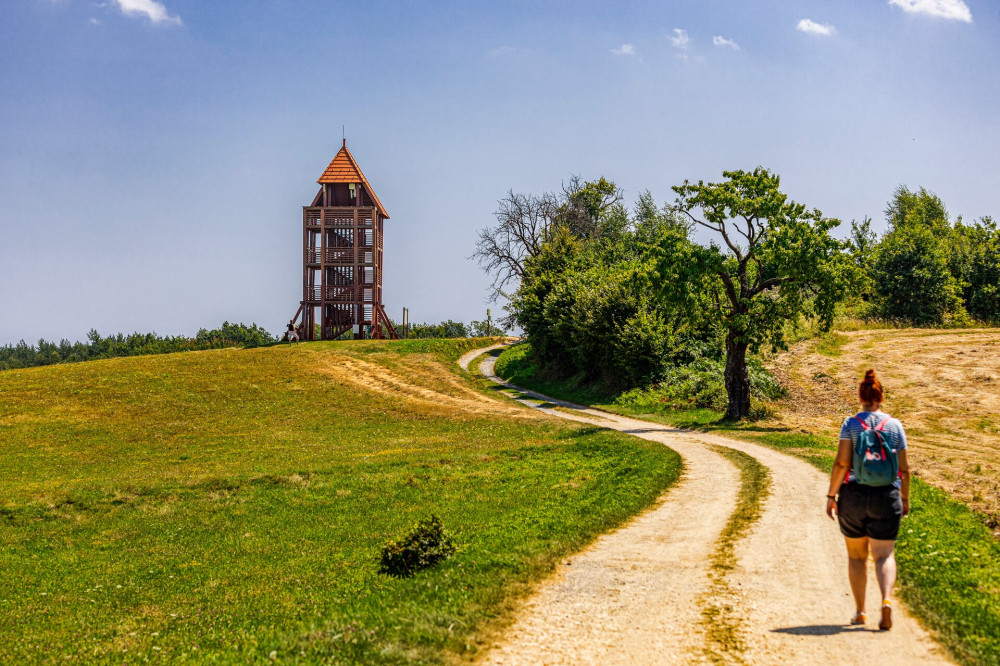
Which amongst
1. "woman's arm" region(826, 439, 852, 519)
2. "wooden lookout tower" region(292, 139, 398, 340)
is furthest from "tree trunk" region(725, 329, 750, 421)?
"wooden lookout tower" region(292, 139, 398, 340)

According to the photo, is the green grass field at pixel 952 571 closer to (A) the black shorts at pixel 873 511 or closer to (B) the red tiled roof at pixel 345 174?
(A) the black shorts at pixel 873 511

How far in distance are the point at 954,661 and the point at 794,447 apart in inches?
757

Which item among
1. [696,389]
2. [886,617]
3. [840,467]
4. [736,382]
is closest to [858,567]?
[886,617]

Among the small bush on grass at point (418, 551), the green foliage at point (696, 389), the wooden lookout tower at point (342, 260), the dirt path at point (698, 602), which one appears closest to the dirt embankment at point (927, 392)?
the green foliage at point (696, 389)

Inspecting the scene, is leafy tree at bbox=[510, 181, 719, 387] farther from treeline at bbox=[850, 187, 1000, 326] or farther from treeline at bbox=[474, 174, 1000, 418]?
treeline at bbox=[850, 187, 1000, 326]

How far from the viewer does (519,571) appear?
38.3 feet

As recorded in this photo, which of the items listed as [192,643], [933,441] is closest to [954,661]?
[192,643]

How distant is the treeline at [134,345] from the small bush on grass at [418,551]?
79636 millimetres

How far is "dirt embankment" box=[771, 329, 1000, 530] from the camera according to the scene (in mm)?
21656

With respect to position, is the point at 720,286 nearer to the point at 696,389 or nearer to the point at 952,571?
the point at 696,389

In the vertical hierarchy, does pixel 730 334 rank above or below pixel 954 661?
above

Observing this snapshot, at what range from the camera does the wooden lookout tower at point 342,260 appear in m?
84.6

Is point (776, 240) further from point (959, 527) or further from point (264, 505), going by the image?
point (264, 505)

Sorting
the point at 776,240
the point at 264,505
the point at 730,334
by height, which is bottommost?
the point at 264,505
